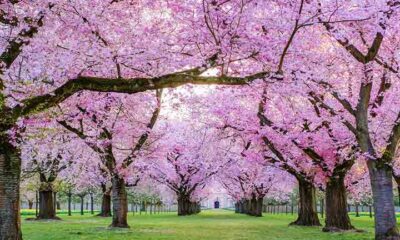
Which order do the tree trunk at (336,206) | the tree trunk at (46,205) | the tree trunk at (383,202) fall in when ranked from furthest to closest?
1. the tree trunk at (46,205)
2. the tree trunk at (336,206)
3. the tree trunk at (383,202)

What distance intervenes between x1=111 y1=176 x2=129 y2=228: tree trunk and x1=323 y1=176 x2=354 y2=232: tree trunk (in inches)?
407

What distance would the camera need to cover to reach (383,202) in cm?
1698

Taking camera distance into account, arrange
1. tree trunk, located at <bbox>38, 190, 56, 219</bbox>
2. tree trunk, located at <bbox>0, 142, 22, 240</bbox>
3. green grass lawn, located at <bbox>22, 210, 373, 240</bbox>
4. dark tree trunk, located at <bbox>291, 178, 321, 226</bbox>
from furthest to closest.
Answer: tree trunk, located at <bbox>38, 190, 56, 219</bbox>
dark tree trunk, located at <bbox>291, 178, 321, 226</bbox>
green grass lawn, located at <bbox>22, 210, 373, 240</bbox>
tree trunk, located at <bbox>0, 142, 22, 240</bbox>

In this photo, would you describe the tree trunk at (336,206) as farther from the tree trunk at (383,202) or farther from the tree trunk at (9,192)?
the tree trunk at (9,192)

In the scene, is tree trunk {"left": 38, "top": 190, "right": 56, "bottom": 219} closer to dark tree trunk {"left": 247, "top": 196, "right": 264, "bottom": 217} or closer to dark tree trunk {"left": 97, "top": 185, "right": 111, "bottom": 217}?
dark tree trunk {"left": 97, "top": 185, "right": 111, "bottom": 217}

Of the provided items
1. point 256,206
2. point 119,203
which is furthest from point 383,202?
point 256,206

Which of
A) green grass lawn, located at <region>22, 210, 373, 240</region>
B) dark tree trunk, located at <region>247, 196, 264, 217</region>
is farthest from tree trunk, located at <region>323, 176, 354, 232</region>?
dark tree trunk, located at <region>247, 196, 264, 217</region>

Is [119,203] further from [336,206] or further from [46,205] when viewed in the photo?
[46,205]

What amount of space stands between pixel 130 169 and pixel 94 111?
15.0 feet

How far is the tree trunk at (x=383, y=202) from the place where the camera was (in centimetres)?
1672

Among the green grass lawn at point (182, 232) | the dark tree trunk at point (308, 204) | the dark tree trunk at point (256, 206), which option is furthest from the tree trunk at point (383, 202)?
the dark tree trunk at point (256, 206)

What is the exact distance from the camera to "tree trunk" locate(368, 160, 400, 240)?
54.9ft

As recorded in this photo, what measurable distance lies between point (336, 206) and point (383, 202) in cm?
735

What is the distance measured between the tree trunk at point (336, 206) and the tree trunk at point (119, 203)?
33.9 ft
